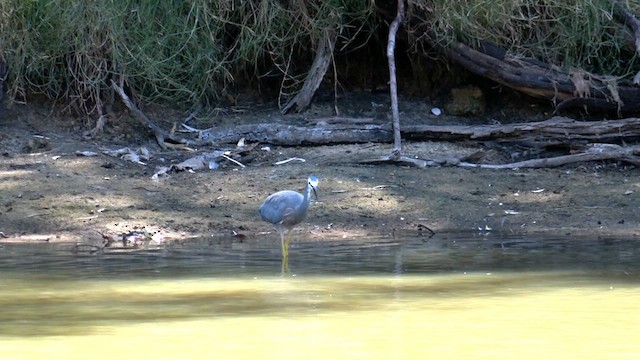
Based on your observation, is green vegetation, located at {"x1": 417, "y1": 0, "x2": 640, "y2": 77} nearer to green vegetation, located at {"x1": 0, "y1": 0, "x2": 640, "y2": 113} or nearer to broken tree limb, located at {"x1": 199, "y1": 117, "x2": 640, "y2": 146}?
green vegetation, located at {"x1": 0, "y1": 0, "x2": 640, "y2": 113}

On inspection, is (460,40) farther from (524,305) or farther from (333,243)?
(524,305)

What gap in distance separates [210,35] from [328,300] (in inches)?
270

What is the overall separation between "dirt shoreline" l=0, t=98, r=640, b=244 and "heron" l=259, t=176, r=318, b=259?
72cm

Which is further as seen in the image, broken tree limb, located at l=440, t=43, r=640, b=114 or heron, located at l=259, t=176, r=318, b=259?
broken tree limb, located at l=440, t=43, r=640, b=114

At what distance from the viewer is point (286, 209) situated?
987 cm

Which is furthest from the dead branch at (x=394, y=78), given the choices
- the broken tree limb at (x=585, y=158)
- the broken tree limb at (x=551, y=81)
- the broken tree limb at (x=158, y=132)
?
the broken tree limb at (x=158, y=132)

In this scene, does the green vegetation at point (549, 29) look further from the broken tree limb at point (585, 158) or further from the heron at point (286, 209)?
the heron at point (286, 209)

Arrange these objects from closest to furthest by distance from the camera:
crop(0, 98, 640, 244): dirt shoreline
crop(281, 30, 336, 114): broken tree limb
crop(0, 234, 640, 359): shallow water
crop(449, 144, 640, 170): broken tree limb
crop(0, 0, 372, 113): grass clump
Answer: crop(0, 234, 640, 359): shallow water, crop(0, 98, 640, 244): dirt shoreline, crop(449, 144, 640, 170): broken tree limb, crop(0, 0, 372, 113): grass clump, crop(281, 30, 336, 114): broken tree limb

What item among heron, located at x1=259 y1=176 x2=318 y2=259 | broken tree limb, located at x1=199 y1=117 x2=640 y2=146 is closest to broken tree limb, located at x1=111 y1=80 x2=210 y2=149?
broken tree limb, located at x1=199 y1=117 x2=640 y2=146

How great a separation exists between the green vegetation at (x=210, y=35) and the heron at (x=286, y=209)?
3.84 metres

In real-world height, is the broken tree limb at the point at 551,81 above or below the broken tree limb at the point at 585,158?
above

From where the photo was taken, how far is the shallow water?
579cm

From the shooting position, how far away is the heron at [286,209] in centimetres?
984

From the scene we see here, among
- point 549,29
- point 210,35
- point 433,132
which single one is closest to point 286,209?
point 433,132
